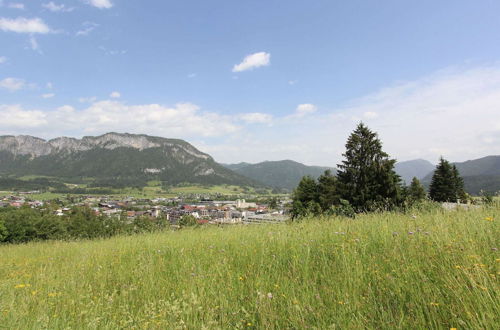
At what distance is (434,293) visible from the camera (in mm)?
2055

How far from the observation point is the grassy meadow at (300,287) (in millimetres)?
1949

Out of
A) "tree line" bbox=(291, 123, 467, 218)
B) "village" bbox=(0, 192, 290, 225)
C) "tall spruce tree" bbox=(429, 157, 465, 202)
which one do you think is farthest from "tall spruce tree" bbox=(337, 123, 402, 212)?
"tall spruce tree" bbox=(429, 157, 465, 202)

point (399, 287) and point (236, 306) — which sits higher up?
point (399, 287)

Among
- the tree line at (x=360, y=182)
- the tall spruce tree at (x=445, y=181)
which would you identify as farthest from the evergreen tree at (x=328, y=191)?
the tall spruce tree at (x=445, y=181)

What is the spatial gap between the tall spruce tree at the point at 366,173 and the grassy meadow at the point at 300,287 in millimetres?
21994

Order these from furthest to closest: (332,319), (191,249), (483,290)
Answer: (191,249) < (332,319) < (483,290)

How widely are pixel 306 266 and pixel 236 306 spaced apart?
3.64 feet

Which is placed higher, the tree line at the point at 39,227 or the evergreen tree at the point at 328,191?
the evergreen tree at the point at 328,191

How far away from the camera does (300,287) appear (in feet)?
8.81

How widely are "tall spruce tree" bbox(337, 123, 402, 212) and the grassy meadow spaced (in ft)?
72.2

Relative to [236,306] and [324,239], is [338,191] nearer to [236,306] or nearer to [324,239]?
[324,239]

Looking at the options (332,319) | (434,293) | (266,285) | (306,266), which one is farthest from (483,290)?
(266,285)

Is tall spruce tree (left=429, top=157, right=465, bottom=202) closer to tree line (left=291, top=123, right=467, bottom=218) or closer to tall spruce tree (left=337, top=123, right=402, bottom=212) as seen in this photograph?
tree line (left=291, top=123, right=467, bottom=218)

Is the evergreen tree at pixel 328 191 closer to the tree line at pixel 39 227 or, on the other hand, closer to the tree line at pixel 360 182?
the tree line at pixel 360 182
